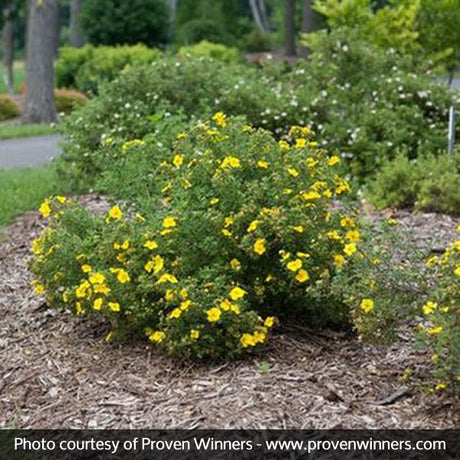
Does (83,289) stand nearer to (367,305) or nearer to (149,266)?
(149,266)

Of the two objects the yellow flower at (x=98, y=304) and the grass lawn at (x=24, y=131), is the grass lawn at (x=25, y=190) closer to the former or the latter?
the yellow flower at (x=98, y=304)

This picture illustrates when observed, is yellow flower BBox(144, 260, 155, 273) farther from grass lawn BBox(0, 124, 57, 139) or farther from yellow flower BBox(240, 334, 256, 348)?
grass lawn BBox(0, 124, 57, 139)

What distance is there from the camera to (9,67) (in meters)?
30.8

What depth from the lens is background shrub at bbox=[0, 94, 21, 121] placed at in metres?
22.7

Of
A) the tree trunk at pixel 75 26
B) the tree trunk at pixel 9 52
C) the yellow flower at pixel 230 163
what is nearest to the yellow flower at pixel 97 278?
the yellow flower at pixel 230 163

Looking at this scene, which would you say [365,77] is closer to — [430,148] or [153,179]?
[430,148]

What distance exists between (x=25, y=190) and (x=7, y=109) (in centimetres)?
1363

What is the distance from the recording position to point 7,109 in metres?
22.8

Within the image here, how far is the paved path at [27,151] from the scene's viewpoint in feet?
45.3

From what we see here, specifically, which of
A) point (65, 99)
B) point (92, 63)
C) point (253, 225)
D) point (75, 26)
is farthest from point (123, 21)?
point (253, 225)

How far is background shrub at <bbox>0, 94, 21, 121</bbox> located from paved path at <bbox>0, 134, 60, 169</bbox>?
16.7ft

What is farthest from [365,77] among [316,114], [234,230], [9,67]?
[9,67]

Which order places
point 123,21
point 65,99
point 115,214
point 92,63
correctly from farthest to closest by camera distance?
point 123,21 < point 92,63 < point 65,99 < point 115,214

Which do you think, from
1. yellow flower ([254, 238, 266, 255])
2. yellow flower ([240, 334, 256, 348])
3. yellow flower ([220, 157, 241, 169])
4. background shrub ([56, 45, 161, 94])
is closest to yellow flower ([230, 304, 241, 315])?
yellow flower ([240, 334, 256, 348])
